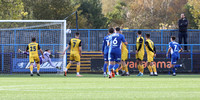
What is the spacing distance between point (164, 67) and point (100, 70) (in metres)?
3.31

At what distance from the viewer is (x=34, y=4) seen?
168 feet

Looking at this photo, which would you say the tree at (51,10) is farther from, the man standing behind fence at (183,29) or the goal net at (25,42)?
the man standing behind fence at (183,29)

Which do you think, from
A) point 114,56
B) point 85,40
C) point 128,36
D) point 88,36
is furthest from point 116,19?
point 114,56

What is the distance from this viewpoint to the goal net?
87.2ft

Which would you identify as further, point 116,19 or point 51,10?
point 116,19

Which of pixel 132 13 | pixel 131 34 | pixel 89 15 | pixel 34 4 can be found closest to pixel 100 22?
pixel 89 15

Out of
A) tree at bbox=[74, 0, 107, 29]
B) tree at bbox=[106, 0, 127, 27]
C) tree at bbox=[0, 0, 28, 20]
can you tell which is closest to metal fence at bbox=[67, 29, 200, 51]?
tree at bbox=[0, 0, 28, 20]

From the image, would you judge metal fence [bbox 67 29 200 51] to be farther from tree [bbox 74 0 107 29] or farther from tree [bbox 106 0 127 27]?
tree [bbox 106 0 127 27]

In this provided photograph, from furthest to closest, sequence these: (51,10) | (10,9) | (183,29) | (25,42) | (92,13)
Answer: (92,13) → (51,10) → (10,9) → (183,29) → (25,42)

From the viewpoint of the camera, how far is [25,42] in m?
28.2

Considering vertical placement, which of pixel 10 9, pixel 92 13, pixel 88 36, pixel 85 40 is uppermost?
pixel 92 13

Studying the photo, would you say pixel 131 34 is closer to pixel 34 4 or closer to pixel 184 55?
pixel 184 55

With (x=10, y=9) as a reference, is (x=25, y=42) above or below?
below

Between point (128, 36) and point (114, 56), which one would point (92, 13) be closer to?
point (128, 36)
